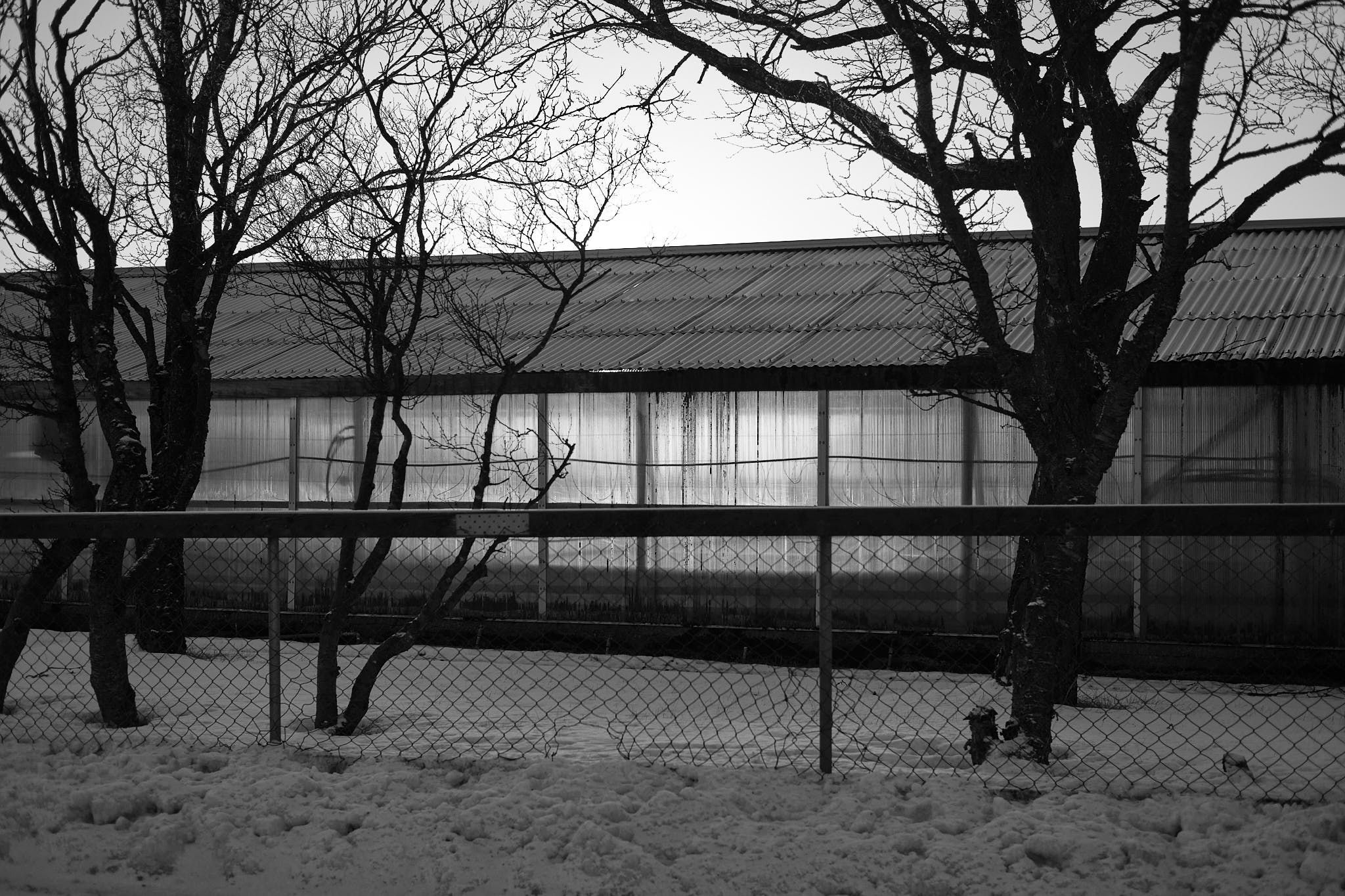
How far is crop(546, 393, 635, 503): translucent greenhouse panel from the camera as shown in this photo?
1166 cm

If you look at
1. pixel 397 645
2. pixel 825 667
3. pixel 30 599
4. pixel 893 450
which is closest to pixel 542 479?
pixel 893 450

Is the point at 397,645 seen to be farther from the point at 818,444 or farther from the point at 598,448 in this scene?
the point at 818,444

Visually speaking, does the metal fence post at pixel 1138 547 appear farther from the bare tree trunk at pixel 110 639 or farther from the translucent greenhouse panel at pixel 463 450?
the bare tree trunk at pixel 110 639

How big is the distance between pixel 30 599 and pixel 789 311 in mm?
8379

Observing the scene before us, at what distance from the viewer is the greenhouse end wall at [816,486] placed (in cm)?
994

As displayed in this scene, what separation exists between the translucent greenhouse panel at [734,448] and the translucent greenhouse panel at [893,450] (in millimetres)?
271

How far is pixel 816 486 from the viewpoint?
36.2 ft

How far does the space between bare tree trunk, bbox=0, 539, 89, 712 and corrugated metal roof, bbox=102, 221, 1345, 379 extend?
2.55 metres

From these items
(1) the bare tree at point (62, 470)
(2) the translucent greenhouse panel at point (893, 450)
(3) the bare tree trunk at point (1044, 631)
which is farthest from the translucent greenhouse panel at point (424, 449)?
(3) the bare tree trunk at point (1044, 631)

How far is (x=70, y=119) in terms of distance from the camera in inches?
254

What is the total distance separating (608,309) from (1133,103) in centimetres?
806

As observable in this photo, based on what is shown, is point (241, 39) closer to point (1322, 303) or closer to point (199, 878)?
point (199, 878)

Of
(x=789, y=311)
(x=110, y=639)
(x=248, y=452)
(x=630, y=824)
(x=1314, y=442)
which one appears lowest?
(x=630, y=824)

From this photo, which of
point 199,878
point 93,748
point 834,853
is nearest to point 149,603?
point 93,748
